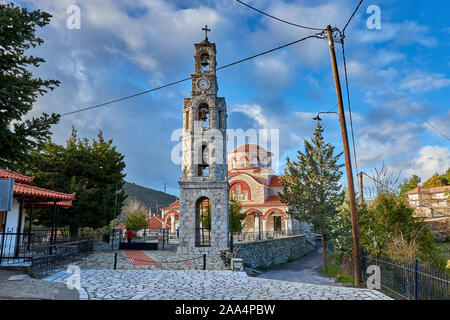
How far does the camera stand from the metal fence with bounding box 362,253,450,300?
6.41 meters

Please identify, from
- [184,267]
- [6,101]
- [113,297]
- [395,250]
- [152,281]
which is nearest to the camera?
[113,297]

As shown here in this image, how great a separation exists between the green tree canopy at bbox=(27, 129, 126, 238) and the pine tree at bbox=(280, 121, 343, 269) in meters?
14.6

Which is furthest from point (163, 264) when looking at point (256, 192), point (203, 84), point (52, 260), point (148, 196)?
point (148, 196)

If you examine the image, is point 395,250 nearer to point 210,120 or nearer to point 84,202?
point 210,120

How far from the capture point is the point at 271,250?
26.1 m

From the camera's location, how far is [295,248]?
31875 millimetres

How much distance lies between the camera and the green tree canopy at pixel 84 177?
1986cm

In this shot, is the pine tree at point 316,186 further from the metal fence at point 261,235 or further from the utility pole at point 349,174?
the utility pole at point 349,174

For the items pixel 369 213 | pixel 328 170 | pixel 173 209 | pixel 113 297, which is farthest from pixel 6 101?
pixel 173 209

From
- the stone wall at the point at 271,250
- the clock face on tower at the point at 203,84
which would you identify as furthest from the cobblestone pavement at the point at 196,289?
the clock face on tower at the point at 203,84

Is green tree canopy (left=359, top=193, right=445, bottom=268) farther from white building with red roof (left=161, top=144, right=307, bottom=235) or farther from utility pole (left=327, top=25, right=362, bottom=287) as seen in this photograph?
white building with red roof (left=161, top=144, right=307, bottom=235)

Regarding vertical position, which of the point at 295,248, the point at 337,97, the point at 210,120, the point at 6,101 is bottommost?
the point at 295,248

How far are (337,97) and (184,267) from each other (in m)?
9.80
